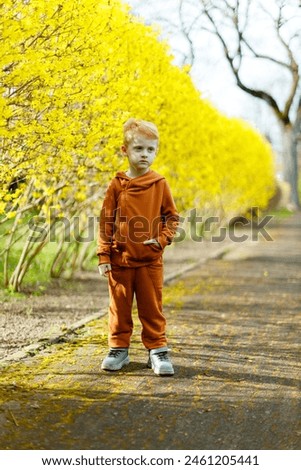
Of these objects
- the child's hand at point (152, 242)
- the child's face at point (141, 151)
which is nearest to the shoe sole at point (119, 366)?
the child's hand at point (152, 242)

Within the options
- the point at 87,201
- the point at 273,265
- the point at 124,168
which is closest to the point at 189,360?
the point at 124,168

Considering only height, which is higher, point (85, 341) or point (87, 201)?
point (87, 201)

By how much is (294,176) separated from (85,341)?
162ft

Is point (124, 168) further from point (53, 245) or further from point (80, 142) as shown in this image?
point (53, 245)

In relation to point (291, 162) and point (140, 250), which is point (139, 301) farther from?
point (291, 162)

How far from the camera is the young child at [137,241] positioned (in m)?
5.46

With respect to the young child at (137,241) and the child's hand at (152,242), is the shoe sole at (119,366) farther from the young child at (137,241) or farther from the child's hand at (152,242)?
the child's hand at (152,242)

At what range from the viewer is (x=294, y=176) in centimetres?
5481

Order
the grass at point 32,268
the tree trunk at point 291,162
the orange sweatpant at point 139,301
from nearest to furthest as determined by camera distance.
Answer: the orange sweatpant at point 139,301 → the grass at point 32,268 → the tree trunk at point 291,162

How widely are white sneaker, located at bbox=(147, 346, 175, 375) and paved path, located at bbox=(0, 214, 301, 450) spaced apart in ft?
0.22

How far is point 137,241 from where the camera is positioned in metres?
5.45

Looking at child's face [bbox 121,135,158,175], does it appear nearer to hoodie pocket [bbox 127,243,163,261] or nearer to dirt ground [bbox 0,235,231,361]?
hoodie pocket [bbox 127,243,163,261]

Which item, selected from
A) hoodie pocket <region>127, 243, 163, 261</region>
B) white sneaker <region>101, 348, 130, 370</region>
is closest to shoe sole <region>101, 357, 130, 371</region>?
white sneaker <region>101, 348, 130, 370</region>

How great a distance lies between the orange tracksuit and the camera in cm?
547
